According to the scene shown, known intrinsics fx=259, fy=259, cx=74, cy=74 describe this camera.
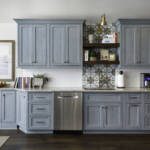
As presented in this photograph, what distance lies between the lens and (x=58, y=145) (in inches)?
171

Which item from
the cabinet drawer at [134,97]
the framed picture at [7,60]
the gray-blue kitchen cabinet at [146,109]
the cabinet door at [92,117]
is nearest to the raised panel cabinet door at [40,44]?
the framed picture at [7,60]

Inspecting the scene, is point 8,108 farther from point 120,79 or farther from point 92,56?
point 120,79

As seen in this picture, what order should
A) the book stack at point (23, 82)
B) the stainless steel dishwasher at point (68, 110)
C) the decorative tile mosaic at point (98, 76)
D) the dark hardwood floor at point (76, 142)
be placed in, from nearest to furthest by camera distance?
the dark hardwood floor at point (76, 142), the stainless steel dishwasher at point (68, 110), the book stack at point (23, 82), the decorative tile mosaic at point (98, 76)

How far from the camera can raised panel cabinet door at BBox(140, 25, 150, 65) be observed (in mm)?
5254

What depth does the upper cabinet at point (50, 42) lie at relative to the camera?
5.28 metres

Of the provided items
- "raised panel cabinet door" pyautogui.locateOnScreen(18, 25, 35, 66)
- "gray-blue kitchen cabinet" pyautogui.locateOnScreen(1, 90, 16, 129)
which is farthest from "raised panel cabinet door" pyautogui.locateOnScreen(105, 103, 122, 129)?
"gray-blue kitchen cabinet" pyautogui.locateOnScreen(1, 90, 16, 129)

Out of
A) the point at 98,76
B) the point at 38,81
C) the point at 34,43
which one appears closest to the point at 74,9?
Answer: the point at 34,43

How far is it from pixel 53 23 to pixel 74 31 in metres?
0.46

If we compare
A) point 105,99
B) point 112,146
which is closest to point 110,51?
point 105,99

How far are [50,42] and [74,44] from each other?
1.61 ft

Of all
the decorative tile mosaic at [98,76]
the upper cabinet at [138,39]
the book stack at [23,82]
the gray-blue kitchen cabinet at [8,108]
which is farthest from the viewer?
the decorative tile mosaic at [98,76]

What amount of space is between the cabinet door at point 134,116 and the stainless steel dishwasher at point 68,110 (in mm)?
930

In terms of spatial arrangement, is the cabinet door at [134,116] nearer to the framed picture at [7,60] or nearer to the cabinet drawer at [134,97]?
the cabinet drawer at [134,97]

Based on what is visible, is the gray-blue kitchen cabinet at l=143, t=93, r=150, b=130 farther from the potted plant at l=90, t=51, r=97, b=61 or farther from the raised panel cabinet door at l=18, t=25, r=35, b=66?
the raised panel cabinet door at l=18, t=25, r=35, b=66
